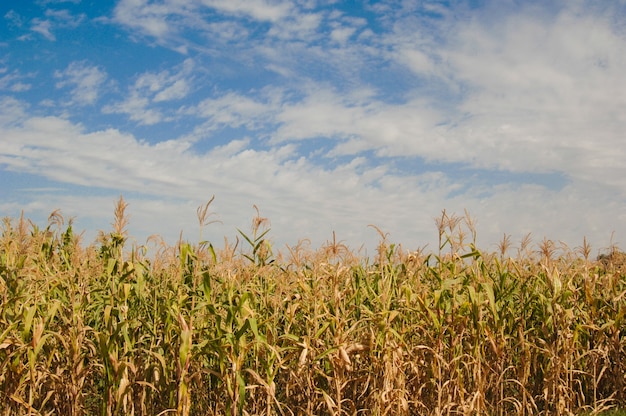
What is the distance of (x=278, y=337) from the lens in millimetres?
5199

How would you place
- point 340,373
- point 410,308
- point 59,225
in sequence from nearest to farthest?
point 340,373
point 410,308
point 59,225


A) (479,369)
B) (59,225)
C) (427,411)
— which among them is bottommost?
(427,411)

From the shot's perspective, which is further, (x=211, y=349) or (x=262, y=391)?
(x=262, y=391)

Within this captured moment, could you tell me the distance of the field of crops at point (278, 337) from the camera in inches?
197

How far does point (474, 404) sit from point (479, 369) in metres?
0.40

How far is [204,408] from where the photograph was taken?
218 inches

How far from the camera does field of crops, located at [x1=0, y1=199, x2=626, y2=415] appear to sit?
5.01 m

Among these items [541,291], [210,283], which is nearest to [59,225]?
[210,283]

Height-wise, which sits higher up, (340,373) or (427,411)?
(340,373)

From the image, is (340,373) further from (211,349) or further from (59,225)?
(59,225)

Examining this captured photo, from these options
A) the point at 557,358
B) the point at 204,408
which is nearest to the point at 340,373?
the point at 204,408

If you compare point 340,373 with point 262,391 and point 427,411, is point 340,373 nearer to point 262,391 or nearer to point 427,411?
point 262,391

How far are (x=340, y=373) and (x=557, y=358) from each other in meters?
2.66

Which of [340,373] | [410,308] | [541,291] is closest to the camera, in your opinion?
[340,373]
